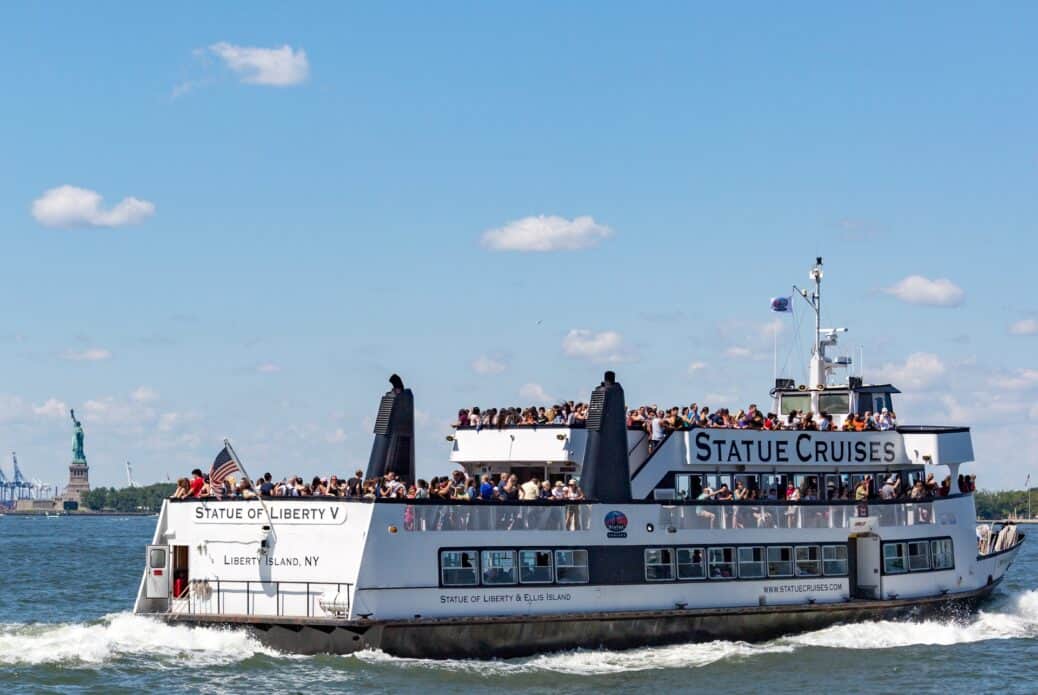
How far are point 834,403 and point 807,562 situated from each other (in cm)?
644

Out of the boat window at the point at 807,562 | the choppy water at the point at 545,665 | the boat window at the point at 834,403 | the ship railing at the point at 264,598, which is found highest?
the boat window at the point at 834,403

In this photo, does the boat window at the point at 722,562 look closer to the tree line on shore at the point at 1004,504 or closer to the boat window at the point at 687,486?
the boat window at the point at 687,486

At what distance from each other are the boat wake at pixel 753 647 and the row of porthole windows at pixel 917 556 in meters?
1.27

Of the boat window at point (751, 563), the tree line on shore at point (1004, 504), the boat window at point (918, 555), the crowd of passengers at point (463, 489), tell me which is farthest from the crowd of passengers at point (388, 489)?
the tree line on shore at point (1004, 504)

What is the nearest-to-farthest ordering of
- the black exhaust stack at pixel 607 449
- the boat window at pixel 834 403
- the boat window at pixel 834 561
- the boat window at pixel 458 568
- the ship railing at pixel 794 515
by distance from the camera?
the boat window at pixel 458 568
the black exhaust stack at pixel 607 449
the ship railing at pixel 794 515
the boat window at pixel 834 561
the boat window at pixel 834 403

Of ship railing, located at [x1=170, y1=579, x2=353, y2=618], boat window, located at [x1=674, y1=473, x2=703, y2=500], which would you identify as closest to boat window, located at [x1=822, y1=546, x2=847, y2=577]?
boat window, located at [x1=674, y1=473, x2=703, y2=500]

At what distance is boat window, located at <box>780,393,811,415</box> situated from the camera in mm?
41438

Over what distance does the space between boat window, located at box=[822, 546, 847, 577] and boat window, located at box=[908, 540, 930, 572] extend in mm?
2087

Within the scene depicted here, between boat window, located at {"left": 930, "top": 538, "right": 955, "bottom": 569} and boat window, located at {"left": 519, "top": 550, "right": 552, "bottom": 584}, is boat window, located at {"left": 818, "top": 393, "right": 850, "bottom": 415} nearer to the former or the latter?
boat window, located at {"left": 930, "top": 538, "right": 955, "bottom": 569}

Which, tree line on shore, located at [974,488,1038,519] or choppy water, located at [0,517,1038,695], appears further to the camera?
tree line on shore, located at [974,488,1038,519]

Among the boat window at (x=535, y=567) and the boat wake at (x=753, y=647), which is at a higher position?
the boat window at (x=535, y=567)

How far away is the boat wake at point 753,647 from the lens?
31.1 metres

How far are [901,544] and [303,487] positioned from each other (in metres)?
14.5

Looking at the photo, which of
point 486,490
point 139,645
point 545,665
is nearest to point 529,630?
point 545,665
